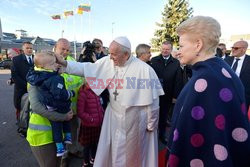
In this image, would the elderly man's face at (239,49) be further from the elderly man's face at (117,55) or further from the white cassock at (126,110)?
the elderly man's face at (117,55)

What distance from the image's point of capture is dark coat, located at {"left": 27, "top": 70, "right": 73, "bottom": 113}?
84.0 inches

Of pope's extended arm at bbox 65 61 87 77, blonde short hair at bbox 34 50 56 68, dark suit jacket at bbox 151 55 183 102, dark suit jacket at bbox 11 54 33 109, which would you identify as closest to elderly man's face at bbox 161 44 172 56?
dark suit jacket at bbox 151 55 183 102

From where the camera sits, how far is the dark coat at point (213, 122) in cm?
134

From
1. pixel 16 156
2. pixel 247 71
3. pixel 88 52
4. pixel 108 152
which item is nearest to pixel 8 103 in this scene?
pixel 16 156

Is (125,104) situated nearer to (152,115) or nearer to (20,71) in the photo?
(152,115)

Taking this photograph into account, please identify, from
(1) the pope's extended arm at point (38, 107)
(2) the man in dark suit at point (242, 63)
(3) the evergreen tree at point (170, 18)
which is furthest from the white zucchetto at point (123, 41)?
(3) the evergreen tree at point (170, 18)

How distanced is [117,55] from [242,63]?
12.7ft

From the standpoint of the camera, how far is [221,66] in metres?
1.45

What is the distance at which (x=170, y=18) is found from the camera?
26031 mm

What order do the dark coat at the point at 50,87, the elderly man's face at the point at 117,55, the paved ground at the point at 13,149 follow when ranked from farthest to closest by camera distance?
the paved ground at the point at 13,149, the elderly man's face at the point at 117,55, the dark coat at the point at 50,87

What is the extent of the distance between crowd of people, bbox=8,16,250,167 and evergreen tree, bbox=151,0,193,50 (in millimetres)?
22006

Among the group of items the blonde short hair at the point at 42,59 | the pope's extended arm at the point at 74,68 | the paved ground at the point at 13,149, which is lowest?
the paved ground at the point at 13,149

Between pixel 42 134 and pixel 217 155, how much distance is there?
5.79ft

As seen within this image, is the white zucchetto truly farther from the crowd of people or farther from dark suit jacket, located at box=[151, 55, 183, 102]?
dark suit jacket, located at box=[151, 55, 183, 102]
